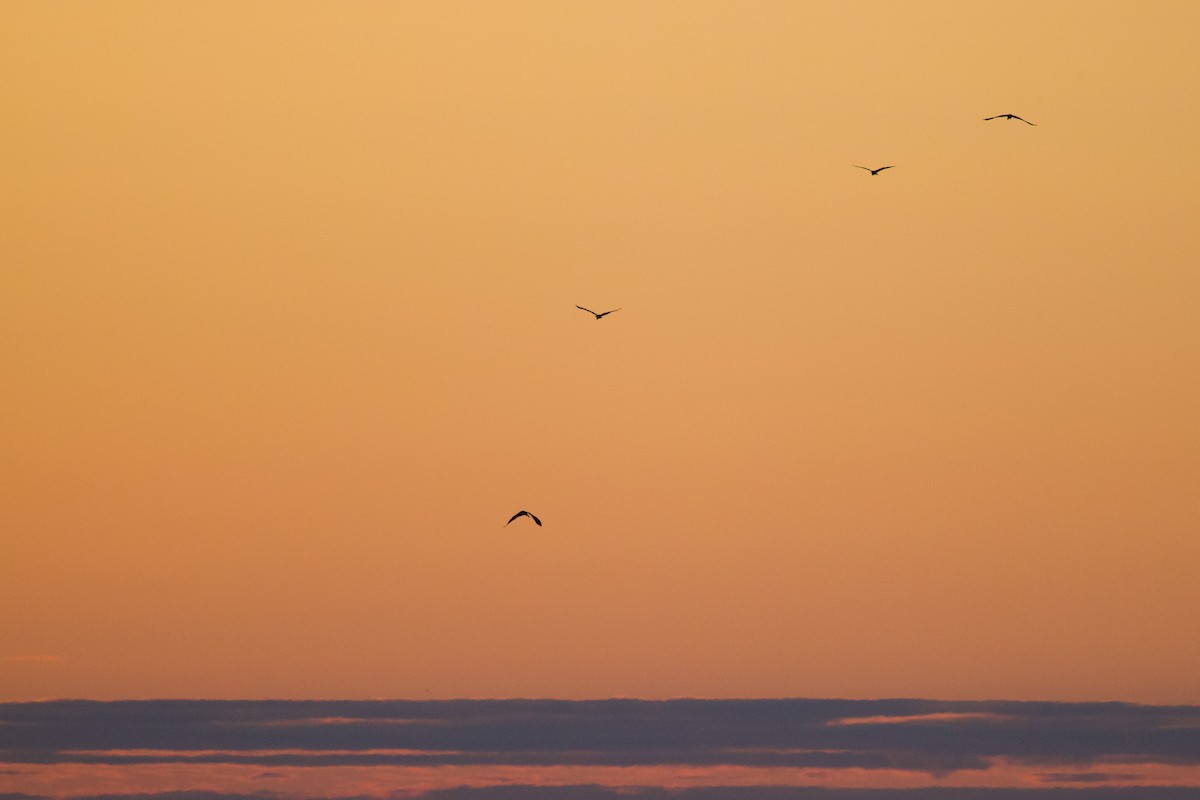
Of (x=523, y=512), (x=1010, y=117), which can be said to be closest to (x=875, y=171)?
(x=1010, y=117)

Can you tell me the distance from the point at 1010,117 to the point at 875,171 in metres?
23.1

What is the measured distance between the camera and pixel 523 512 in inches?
3179

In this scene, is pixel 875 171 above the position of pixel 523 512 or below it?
above

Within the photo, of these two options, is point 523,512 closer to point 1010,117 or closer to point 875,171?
point 875,171

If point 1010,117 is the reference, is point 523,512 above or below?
below

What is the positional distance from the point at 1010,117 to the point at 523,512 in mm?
93976

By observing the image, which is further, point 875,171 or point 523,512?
point 875,171

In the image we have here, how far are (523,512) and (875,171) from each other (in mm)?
72520

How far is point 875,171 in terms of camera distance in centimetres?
10669

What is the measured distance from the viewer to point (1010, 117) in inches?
4289

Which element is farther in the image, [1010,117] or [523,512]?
[1010,117]
